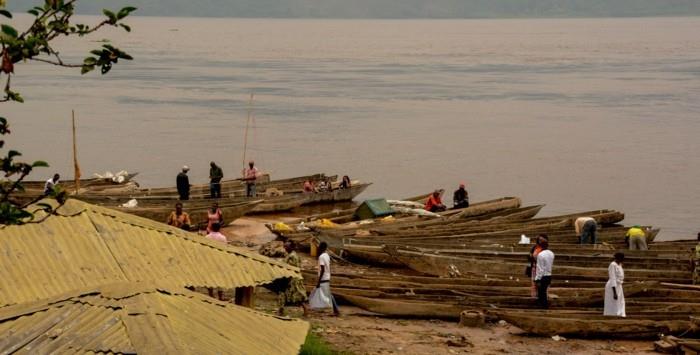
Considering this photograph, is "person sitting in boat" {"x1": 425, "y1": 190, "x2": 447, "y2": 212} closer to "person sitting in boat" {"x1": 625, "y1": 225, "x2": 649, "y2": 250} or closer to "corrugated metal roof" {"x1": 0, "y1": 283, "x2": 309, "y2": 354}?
"person sitting in boat" {"x1": 625, "y1": 225, "x2": 649, "y2": 250}

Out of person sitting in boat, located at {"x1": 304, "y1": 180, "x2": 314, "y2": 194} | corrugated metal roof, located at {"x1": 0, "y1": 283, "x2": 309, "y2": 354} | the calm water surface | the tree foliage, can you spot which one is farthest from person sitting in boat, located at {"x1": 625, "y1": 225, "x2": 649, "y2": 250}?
the tree foliage

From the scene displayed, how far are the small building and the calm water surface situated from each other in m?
11.4

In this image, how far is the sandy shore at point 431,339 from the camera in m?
16.4

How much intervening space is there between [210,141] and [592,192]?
66.0 ft

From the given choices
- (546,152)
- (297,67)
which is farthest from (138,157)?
(297,67)

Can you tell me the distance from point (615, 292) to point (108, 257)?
7698 millimetres

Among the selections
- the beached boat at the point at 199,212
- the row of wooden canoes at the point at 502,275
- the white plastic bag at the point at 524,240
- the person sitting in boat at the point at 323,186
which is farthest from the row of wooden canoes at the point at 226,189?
the white plastic bag at the point at 524,240

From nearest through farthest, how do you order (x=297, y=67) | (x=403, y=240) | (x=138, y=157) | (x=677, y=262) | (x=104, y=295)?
1. (x=104, y=295)
2. (x=677, y=262)
3. (x=403, y=240)
4. (x=138, y=157)
5. (x=297, y=67)

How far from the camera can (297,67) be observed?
388 ft

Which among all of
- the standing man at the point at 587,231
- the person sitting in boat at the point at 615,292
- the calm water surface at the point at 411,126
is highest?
the calm water surface at the point at 411,126

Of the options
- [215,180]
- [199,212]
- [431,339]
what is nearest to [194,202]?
[199,212]

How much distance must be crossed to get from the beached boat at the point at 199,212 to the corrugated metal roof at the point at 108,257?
13037 mm

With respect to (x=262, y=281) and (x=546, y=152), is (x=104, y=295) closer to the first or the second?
(x=262, y=281)

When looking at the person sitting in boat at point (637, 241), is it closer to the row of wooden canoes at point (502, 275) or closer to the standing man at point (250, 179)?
the row of wooden canoes at point (502, 275)
